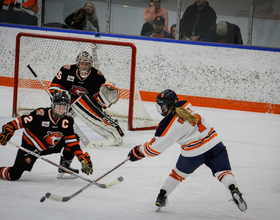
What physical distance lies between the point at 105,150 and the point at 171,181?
4.85 feet

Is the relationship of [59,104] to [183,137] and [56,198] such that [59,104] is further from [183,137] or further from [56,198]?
[183,137]

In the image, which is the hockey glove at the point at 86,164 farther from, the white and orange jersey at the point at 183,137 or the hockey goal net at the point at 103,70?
the hockey goal net at the point at 103,70

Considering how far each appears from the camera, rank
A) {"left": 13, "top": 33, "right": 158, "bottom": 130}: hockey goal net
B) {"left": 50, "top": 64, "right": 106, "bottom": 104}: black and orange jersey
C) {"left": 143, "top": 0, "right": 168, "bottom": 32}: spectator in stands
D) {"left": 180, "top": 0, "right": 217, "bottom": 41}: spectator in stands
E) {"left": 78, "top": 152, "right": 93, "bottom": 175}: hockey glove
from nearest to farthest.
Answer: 1. {"left": 78, "top": 152, "right": 93, "bottom": 175}: hockey glove
2. {"left": 50, "top": 64, "right": 106, "bottom": 104}: black and orange jersey
3. {"left": 13, "top": 33, "right": 158, "bottom": 130}: hockey goal net
4. {"left": 180, "top": 0, "right": 217, "bottom": 41}: spectator in stands
5. {"left": 143, "top": 0, "right": 168, "bottom": 32}: spectator in stands

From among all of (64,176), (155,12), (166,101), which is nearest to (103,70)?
(155,12)

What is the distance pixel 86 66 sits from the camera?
12.1ft

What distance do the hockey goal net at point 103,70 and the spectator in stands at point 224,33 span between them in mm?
1614

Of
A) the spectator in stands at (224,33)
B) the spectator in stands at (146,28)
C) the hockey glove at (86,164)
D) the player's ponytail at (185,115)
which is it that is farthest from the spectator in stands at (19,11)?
the player's ponytail at (185,115)

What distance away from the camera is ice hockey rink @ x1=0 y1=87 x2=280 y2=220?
7.02ft

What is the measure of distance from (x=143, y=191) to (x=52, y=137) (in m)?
0.71

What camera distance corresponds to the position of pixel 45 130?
2518mm

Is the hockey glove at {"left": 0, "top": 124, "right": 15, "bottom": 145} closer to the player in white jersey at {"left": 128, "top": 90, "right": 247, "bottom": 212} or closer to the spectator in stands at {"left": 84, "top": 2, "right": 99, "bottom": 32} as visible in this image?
the player in white jersey at {"left": 128, "top": 90, "right": 247, "bottom": 212}

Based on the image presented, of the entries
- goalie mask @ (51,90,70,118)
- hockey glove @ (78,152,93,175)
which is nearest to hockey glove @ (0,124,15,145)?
goalie mask @ (51,90,70,118)

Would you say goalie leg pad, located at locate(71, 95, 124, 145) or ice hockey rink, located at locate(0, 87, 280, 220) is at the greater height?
goalie leg pad, located at locate(71, 95, 124, 145)

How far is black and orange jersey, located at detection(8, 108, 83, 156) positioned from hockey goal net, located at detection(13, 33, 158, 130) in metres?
1.93
